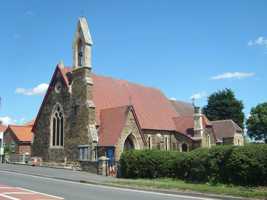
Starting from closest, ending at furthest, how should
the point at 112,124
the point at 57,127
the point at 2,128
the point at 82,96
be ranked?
the point at 112,124, the point at 82,96, the point at 57,127, the point at 2,128

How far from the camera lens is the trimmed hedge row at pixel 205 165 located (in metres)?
18.4

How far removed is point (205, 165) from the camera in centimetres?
2105

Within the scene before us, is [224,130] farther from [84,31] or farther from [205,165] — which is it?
[205,165]

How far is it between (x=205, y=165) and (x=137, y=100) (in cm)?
2267

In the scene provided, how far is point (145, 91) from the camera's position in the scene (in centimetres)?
4659

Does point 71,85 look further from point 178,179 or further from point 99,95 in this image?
point 178,179

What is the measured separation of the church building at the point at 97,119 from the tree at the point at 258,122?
39.1 metres

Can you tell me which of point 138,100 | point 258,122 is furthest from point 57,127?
point 258,122

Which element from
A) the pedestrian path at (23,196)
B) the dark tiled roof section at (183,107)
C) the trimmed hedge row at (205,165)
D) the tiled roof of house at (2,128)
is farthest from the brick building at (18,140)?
the pedestrian path at (23,196)

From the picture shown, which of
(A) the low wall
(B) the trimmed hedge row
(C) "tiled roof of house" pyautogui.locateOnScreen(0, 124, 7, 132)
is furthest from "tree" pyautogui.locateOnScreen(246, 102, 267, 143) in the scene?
(B) the trimmed hedge row

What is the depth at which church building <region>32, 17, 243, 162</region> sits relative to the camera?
3512 cm

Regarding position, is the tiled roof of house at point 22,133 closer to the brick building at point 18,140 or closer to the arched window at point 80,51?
the brick building at point 18,140

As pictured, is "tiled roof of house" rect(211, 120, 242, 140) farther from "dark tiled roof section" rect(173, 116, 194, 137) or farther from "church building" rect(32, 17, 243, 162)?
"dark tiled roof section" rect(173, 116, 194, 137)

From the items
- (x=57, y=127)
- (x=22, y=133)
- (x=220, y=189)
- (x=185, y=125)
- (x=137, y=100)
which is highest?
(x=137, y=100)
